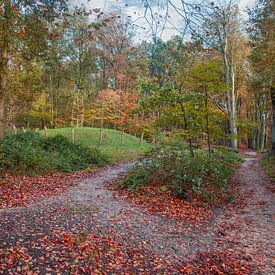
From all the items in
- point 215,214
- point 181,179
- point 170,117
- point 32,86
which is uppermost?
point 32,86

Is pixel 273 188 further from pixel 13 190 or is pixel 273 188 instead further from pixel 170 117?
pixel 13 190

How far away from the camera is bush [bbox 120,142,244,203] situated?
8.73 m

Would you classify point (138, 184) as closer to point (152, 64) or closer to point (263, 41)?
point (152, 64)

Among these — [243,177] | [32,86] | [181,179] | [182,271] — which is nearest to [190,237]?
[182,271]

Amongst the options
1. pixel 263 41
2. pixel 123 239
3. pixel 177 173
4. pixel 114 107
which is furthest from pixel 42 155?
pixel 263 41

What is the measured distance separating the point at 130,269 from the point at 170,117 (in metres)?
7.03

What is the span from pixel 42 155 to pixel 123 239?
7536mm

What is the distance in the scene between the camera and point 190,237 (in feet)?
18.9

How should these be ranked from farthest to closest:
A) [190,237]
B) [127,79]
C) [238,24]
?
1. [127,79]
2. [238,24]
3. [190,237]

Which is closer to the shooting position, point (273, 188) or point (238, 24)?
point (273, 188)

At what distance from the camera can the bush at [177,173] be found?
8734 mm

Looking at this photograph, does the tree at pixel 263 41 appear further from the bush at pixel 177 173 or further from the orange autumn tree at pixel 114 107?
the orange autumn tree at pixel 114 107

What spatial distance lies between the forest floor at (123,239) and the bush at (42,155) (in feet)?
10.5

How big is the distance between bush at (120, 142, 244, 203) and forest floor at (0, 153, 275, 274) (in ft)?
3.76
